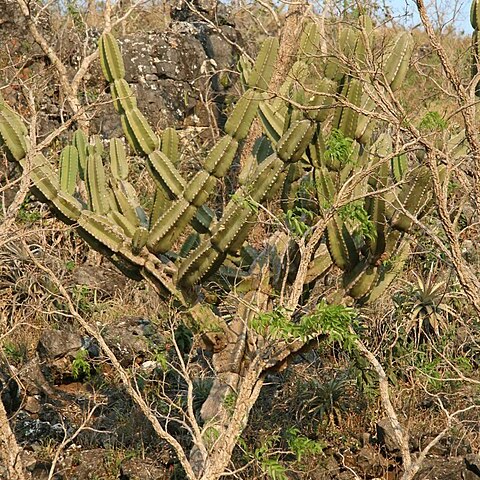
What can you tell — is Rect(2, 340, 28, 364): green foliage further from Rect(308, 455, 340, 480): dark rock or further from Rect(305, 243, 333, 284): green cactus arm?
Rect(305, 243, 333, 284): green cactus arm

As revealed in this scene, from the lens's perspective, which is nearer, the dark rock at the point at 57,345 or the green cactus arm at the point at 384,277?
the green cactus arm at the point at 384,277

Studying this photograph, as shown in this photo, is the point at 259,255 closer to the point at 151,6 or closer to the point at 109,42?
the point at 109,42

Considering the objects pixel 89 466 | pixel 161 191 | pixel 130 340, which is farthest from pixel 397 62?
pixel 130 340

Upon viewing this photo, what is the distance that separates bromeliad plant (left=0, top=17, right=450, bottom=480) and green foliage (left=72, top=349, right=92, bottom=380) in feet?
4.65

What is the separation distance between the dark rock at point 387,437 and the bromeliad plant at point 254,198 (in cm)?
108

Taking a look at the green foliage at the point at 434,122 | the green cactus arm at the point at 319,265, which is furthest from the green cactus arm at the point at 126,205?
the green foliage at the point at 434,122

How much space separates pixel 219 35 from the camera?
1277 cm

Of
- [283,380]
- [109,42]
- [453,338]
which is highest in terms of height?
[109,42]

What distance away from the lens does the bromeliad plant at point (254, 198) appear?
5555 mm

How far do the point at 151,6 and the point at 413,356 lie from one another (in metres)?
10.3

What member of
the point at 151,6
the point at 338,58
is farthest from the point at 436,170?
the point at 151,6

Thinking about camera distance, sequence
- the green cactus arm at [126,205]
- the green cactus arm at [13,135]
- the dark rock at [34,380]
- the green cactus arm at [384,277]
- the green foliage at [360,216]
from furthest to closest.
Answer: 1. the dark rock at [34,380]
2. the green cactus arm at [126,205]
3. the green cactus arm at [384,277]
4. the green cactus arm at [13,135]
5. the green foliage at [360,216]

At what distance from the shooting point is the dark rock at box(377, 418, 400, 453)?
261 inches

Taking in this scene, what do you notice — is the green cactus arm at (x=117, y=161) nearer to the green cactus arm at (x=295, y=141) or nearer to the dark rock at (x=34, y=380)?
the green cactus arm at (x=295, y=141)
